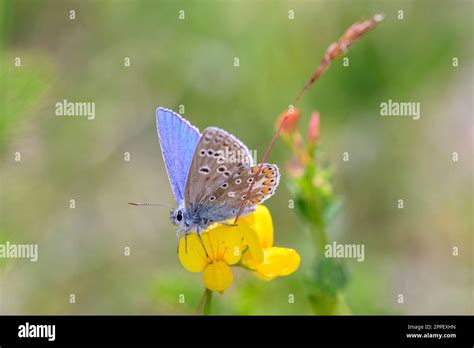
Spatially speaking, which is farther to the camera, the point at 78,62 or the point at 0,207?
the point at 78,62

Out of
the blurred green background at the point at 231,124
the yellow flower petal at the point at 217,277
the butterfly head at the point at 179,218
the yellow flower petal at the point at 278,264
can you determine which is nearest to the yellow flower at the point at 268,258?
the yellow flower petal at the point at 278,264

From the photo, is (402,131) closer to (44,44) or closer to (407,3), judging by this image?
(407,3)

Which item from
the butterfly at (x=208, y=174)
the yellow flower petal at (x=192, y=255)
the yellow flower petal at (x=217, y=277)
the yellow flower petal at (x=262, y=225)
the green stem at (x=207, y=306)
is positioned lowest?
the green stem at (x=207, y=306)

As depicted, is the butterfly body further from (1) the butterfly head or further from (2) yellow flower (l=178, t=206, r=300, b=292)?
(2) yellow flower (l=178, t=206, r=300, b=292)

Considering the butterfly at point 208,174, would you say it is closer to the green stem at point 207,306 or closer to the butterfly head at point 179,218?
the butterfly head at point 179,218

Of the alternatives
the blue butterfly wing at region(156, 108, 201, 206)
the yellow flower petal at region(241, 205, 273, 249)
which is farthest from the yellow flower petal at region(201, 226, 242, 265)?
the blue butterfly wing at region(156, 108, 201, 206)

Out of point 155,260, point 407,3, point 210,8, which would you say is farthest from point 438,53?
point 155,260
